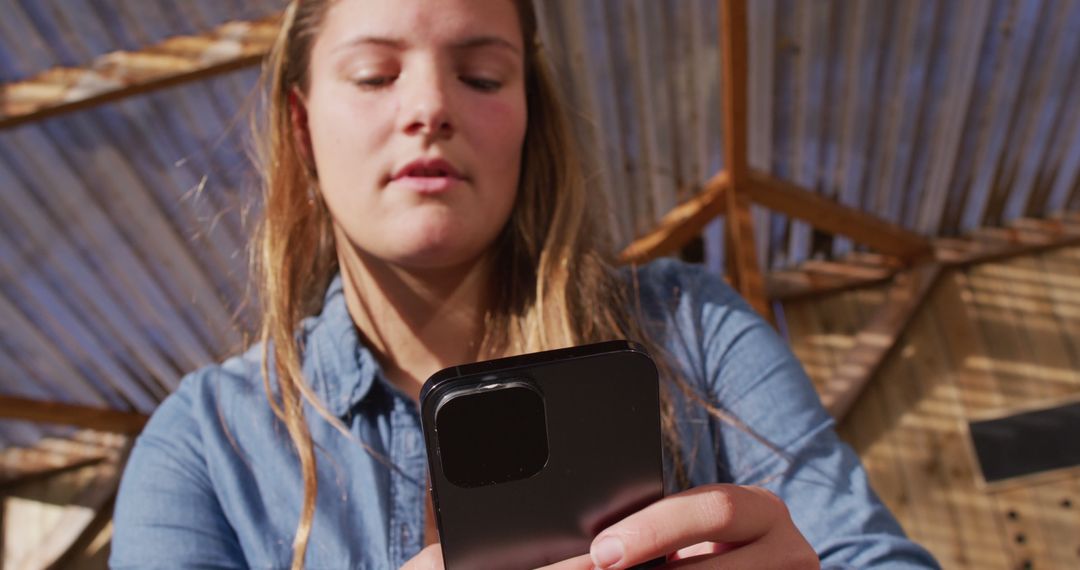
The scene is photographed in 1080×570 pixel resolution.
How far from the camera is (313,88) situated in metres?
1.09

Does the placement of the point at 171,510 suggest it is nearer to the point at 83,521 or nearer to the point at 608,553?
the point at 608,553

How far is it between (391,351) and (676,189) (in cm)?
315

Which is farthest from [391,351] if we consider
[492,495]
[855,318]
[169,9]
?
[855,318]

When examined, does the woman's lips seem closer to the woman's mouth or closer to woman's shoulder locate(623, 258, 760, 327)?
the woman's mouth

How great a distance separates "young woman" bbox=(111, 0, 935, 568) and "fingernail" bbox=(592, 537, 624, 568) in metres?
0.32

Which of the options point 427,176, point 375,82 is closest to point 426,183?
point 427,176

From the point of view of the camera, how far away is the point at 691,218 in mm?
4035

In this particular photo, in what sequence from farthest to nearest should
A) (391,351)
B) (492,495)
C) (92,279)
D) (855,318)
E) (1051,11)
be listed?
(855,318), (92,279), (1051,11), (391,351), (492,495)

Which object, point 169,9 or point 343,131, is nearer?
point 343,131

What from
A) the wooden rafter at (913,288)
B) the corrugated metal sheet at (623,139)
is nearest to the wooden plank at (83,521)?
the corrugated metal sheet at (623,139)

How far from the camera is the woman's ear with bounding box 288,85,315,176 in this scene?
46.4 inches

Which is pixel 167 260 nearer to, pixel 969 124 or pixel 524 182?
pixel 524 182

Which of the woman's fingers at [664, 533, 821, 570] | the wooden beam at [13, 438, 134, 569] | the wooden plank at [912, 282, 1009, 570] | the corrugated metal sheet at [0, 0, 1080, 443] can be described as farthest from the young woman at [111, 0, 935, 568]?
the wooden beam at [13, 438, 134, 569]

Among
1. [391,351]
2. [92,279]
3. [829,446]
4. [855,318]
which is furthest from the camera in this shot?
[855,318]
